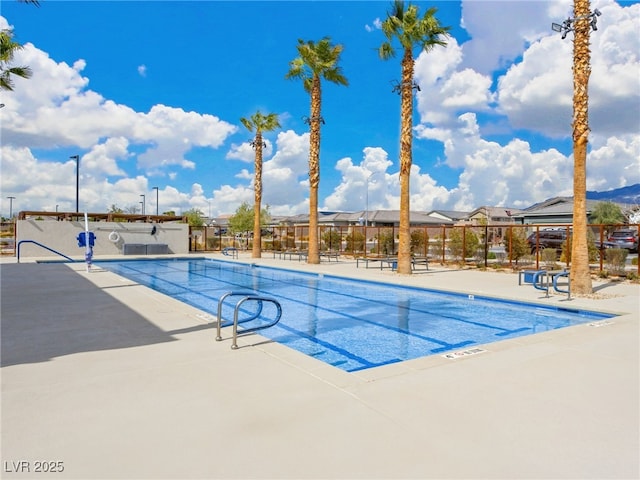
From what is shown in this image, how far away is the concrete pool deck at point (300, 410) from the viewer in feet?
8.26

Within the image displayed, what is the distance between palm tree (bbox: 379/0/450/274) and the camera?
13.9 metres

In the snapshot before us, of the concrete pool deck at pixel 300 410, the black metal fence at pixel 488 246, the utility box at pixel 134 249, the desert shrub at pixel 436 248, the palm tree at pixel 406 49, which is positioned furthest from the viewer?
the utility box at pixel 134 249

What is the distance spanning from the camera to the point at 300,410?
3.27 metres

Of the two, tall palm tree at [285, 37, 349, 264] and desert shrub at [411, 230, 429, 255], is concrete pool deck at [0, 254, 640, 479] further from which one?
desert shrub at [411, 230, 429, 255]

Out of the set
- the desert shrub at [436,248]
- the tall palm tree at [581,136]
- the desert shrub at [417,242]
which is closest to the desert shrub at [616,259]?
the tall palm tree at [581,136]

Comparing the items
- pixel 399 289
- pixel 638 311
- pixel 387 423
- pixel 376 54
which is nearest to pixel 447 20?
pixel 376 54

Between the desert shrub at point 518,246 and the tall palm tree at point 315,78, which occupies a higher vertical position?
the tall palm tree at point 315,78

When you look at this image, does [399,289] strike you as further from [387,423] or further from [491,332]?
[387,423]

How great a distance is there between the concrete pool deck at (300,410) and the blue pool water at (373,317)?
56.2 inches

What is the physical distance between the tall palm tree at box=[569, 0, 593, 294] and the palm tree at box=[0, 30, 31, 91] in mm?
16997

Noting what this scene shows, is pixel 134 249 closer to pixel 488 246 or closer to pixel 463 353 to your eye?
pixel 488 246

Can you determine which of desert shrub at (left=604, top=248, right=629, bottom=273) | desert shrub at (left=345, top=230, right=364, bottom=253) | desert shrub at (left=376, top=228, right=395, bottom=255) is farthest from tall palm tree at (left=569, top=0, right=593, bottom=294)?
desert shrub at (left=345, top=230, right=364, bottom=253)

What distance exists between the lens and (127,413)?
318cm

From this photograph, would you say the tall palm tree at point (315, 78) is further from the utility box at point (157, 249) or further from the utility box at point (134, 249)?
the utility box at point (134, 249)
